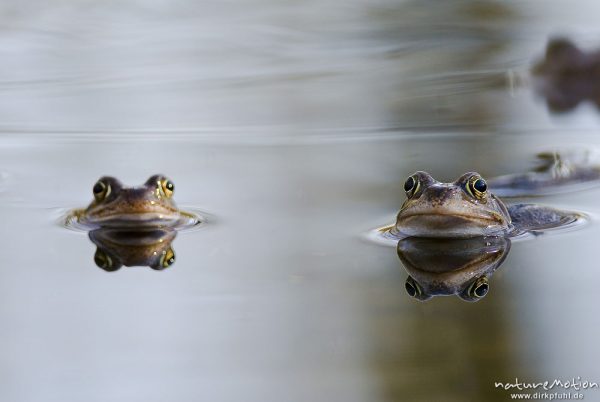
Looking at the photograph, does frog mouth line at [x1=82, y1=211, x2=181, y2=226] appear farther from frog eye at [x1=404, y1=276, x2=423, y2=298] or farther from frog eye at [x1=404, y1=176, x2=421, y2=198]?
frog eye at [x1=404, y1=276, x2=423, y2=298]

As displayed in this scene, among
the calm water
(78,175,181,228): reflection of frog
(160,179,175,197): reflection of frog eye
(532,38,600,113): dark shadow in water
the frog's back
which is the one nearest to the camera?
the calm water

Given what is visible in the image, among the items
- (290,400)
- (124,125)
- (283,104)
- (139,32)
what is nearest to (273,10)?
(139,32)

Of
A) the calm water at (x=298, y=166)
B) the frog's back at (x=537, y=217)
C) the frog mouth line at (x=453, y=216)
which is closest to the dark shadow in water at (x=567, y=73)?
the calm water at (x=298, y=166)

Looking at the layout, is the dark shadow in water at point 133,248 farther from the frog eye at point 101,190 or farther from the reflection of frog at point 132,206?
the frog eye at point 101,190

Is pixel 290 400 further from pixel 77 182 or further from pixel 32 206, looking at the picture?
pixel 77 182

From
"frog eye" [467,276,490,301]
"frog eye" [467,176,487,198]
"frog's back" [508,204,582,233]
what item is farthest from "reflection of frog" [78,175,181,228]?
"frog eye" [467,276,490,301]

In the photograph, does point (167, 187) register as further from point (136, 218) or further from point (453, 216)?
point (453, 216)

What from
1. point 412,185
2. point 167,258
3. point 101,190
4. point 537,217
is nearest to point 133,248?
point 167,258
